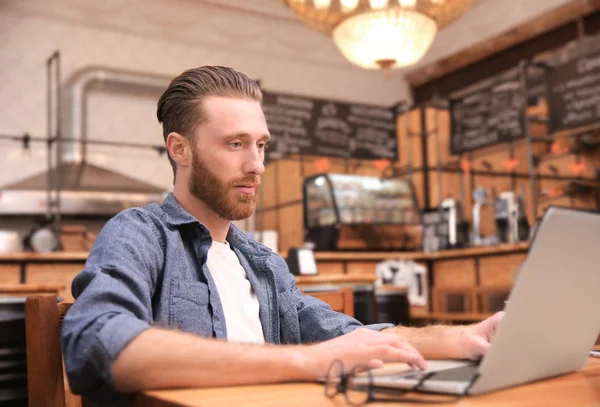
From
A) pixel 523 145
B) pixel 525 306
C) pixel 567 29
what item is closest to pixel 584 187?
pixel 523 145

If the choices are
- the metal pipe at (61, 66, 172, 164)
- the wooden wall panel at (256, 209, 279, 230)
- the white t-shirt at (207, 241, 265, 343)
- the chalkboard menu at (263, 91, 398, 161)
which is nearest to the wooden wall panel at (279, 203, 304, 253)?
the wooden wall panel at (256, 209, 279, 230)

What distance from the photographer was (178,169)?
55.4 inches

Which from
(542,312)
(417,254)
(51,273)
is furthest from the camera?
(417,254)

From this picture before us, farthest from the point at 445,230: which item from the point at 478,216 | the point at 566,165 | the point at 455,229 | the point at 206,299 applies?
the point at 206,299

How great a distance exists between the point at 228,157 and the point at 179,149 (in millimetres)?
149

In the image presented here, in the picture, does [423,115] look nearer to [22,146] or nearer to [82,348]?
[22,146]

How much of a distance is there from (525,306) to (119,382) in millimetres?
536

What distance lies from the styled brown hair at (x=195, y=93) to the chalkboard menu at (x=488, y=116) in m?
4.89

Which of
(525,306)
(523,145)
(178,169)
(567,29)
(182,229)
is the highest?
(567,29)

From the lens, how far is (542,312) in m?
0.78

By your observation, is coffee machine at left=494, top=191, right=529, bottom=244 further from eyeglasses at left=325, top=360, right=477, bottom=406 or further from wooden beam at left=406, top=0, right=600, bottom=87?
eyeglasses at left=325, top=360, right=477, bottom=406

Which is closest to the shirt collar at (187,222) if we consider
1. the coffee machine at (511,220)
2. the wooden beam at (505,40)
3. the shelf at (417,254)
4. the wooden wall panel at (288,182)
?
the shelf at (417,254)

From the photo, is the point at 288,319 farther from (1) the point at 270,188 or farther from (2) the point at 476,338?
(1) the point at 270,188

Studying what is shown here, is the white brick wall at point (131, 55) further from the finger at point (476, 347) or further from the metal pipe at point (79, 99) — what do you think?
the finger at point (476, 347)
